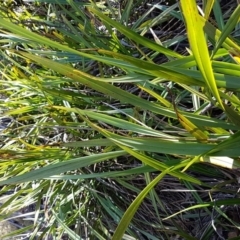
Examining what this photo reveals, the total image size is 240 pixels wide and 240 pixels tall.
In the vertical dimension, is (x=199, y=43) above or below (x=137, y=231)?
above

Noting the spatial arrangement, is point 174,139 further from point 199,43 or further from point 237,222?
point 237,222

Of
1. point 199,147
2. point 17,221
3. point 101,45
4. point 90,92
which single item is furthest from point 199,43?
point 17,221

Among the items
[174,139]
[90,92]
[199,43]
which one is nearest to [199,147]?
[174,139]

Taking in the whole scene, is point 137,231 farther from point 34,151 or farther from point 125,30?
point 125,30

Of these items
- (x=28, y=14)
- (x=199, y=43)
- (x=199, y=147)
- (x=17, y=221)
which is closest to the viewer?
(x=199, y=43)

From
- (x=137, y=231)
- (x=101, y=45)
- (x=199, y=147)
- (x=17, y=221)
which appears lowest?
(x=17, y=221)

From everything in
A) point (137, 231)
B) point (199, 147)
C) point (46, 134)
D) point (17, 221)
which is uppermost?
point (199, 147)

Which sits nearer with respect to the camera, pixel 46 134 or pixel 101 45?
pixel 101 45

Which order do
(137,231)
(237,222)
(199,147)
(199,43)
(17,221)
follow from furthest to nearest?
(17,221) < (137,231) < (237,222) < (199,147) < (199,43)

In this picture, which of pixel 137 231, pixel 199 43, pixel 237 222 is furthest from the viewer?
pixel 137 231
